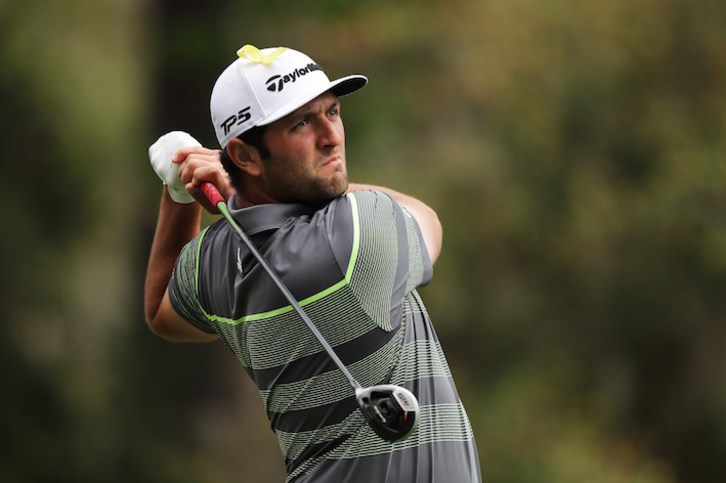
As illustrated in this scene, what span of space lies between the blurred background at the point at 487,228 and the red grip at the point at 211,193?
7.80m

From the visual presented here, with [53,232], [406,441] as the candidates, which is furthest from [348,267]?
[53,232]

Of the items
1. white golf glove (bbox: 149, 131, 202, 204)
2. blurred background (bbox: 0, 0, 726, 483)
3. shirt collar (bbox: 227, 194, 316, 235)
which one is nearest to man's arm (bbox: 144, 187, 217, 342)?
white golf glove (bbox: 149, 131, 202, 204)

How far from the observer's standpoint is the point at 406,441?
13.1 feet

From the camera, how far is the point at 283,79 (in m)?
4.05

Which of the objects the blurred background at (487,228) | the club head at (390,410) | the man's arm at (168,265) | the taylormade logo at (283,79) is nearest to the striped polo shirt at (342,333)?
the club head at (390,410)

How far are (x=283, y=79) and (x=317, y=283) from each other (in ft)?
1.96

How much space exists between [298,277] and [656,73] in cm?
1120

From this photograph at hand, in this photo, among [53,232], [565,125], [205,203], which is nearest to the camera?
[205,203]

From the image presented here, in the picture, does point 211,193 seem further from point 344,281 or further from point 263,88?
point 344,281

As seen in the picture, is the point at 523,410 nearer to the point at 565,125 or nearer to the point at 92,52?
the point at 565,125

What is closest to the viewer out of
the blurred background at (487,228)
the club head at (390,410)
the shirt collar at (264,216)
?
the club head at (390,410)

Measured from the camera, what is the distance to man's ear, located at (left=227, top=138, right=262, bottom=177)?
4.11m

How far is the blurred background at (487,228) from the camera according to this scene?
13.8 meters

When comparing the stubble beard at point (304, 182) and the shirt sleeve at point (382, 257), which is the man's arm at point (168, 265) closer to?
the stubble beard at point (304, 182)
